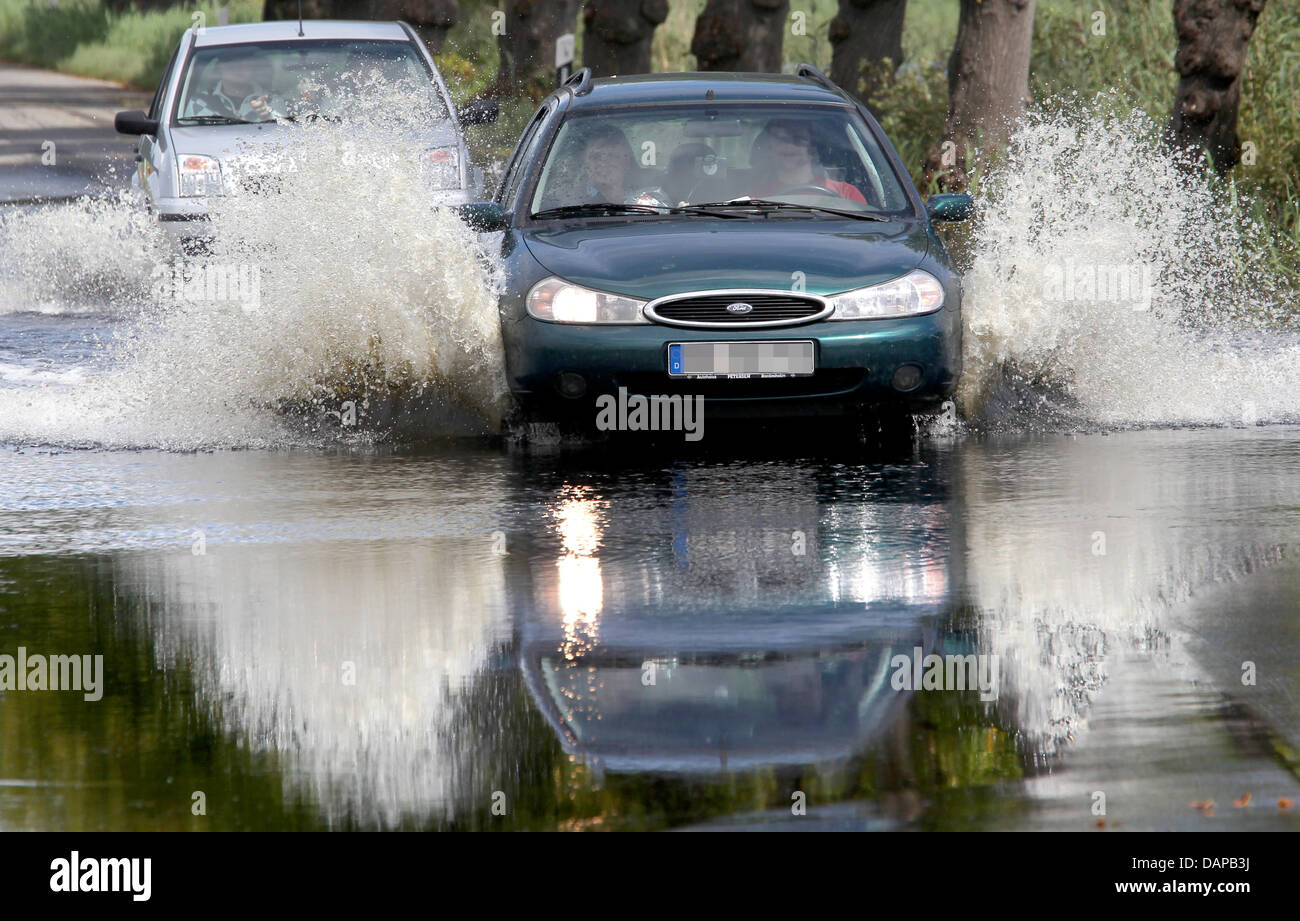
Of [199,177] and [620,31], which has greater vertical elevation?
[620,31]

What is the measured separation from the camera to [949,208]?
32.9ft

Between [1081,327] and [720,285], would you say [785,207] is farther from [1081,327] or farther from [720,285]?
[1081,327]

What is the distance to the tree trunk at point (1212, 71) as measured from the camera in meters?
16.2

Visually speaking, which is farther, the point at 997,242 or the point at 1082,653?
the point at 997,242

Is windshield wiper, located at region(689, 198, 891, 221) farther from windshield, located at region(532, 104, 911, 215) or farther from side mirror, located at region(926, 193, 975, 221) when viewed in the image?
side mirror, located at region(926, 193, 975, 221)

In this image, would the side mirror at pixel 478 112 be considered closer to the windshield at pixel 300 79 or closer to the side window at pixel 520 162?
the windshield at pixel 300 79

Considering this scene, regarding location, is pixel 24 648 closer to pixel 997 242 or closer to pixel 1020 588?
pixel 1020 588

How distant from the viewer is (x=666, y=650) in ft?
18.9

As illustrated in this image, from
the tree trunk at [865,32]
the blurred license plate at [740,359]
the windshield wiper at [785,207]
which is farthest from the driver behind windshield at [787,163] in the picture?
the tree trunk at [865,32]

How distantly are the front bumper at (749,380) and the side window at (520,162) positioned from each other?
1521 mm

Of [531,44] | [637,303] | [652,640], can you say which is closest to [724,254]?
[637,303]

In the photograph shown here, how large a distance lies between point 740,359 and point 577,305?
0.76 m
